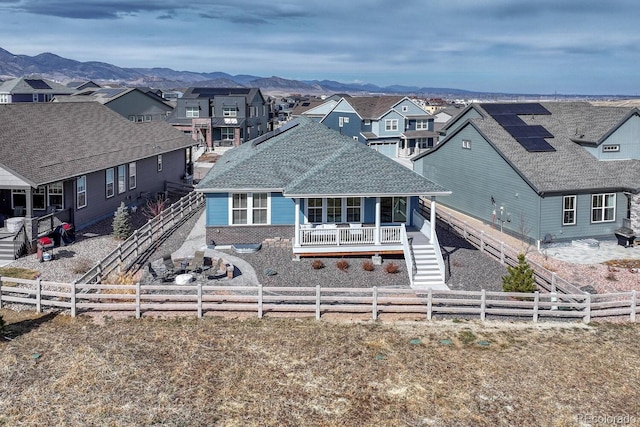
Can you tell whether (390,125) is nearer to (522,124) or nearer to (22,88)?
(522,124)

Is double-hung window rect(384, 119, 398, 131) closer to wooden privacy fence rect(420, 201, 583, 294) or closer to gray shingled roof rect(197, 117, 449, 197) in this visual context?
wooden privacy fence rect(420, 201, 583, 294)

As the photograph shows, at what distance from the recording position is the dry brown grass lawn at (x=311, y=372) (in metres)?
12.2

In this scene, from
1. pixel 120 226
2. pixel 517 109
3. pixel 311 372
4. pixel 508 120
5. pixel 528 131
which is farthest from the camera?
pixel 517 109

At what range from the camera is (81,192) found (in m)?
27.6

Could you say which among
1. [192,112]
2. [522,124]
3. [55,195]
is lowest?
[55,195]

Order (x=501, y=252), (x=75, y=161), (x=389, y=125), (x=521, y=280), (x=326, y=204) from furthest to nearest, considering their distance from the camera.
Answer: (x=389, y=125), (x=75, y=161), (x=326, y=204), (x=501, y=252), (x=521, y=280)

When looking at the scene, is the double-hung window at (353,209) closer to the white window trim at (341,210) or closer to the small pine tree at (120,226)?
the white window trim at (341,210)

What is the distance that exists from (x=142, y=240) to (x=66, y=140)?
793 centimetres

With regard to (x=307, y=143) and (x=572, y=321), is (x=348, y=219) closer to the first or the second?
(x=307, y=143)

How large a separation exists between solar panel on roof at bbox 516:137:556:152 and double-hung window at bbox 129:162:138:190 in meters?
21.9

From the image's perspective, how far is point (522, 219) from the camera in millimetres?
28734

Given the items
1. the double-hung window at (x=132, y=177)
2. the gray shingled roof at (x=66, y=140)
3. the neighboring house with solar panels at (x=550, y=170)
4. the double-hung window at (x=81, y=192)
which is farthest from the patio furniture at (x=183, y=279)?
the neighboring house with solar panels at (x=550, y=170)

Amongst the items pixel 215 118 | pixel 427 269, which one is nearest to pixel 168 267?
pixel 427 269

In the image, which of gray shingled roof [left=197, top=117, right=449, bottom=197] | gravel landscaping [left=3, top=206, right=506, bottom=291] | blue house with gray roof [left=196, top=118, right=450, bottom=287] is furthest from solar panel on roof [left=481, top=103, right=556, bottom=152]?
gray shingled roof [left=197, top=117, right=449, bottom=197]
